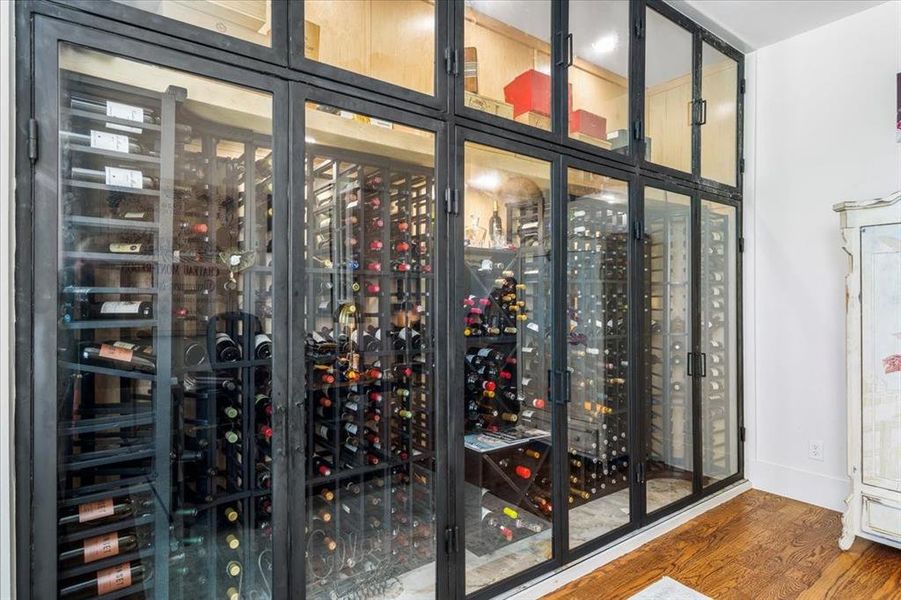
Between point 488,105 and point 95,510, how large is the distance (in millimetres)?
1932

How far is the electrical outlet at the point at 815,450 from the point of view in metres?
3.06

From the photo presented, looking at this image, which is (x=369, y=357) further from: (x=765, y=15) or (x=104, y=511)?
(x=765, y=15)

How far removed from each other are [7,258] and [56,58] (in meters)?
0.51

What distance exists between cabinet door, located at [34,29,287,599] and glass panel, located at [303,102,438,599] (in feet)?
0.52

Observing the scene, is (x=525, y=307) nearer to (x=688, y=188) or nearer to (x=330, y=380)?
(x=330, y=380)

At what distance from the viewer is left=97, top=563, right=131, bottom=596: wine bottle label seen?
1.29 meters

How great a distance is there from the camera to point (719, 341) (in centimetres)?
328

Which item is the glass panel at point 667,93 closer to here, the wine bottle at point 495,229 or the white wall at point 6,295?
the wine bottle at point 495,229

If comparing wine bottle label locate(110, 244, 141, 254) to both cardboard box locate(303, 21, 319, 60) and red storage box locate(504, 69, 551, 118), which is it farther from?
red storage box locate(504, 69, 551, 118)

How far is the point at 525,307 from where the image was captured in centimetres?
226

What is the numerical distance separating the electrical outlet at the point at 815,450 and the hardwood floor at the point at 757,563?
338 mm

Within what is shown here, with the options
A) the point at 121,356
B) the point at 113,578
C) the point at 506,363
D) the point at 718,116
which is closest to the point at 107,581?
the point at 113,578

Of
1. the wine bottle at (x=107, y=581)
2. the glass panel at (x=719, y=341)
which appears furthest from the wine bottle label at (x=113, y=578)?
the glass panel at (x=719, y=341)

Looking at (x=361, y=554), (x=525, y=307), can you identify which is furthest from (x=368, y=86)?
(x=361, y=554)
